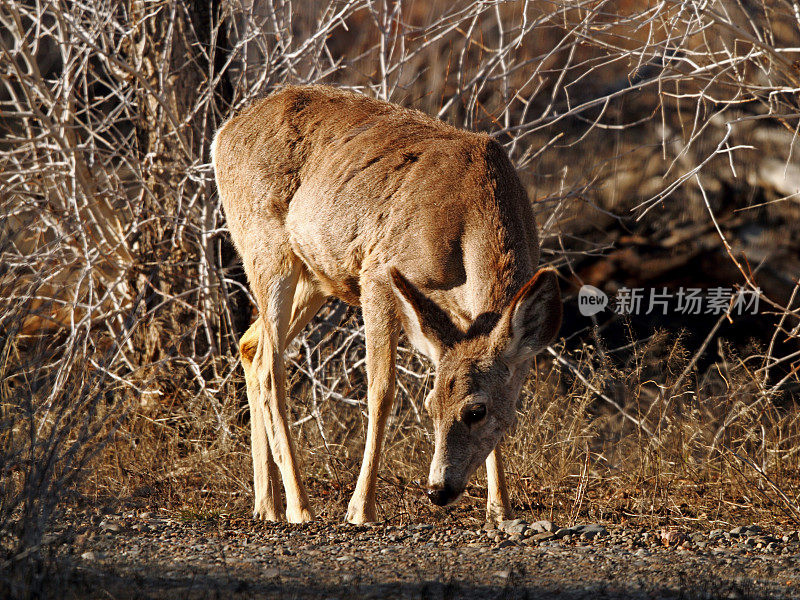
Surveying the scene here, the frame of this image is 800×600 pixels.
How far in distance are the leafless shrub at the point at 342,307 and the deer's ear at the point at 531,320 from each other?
0.88 metres

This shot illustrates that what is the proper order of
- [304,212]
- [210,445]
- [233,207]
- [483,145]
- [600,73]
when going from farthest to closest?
[600,73] < [210,445] < [233,207] < [304,212] < [483,145]

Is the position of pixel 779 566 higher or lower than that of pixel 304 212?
lower

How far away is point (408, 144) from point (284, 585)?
9.94ft

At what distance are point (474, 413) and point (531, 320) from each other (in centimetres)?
60

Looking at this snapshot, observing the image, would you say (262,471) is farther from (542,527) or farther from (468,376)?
(542,527)

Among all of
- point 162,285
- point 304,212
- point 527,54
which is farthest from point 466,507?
point 527,54

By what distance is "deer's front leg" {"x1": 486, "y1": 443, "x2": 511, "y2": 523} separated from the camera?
6.00 m

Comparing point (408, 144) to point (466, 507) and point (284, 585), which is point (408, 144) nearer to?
point (466, 507)

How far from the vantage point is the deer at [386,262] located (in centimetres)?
532

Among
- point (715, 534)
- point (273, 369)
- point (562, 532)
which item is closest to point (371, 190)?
point (273, 369)

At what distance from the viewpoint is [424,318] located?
17.6ft

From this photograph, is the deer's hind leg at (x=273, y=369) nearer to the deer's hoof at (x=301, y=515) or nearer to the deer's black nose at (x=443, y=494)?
the deer's hoof at (x=301, y=515)

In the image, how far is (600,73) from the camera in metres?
10.3

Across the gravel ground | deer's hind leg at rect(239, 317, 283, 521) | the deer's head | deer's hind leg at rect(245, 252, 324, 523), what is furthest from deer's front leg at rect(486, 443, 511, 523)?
deer's hind leg at rect(239, 317, 283, 521)
